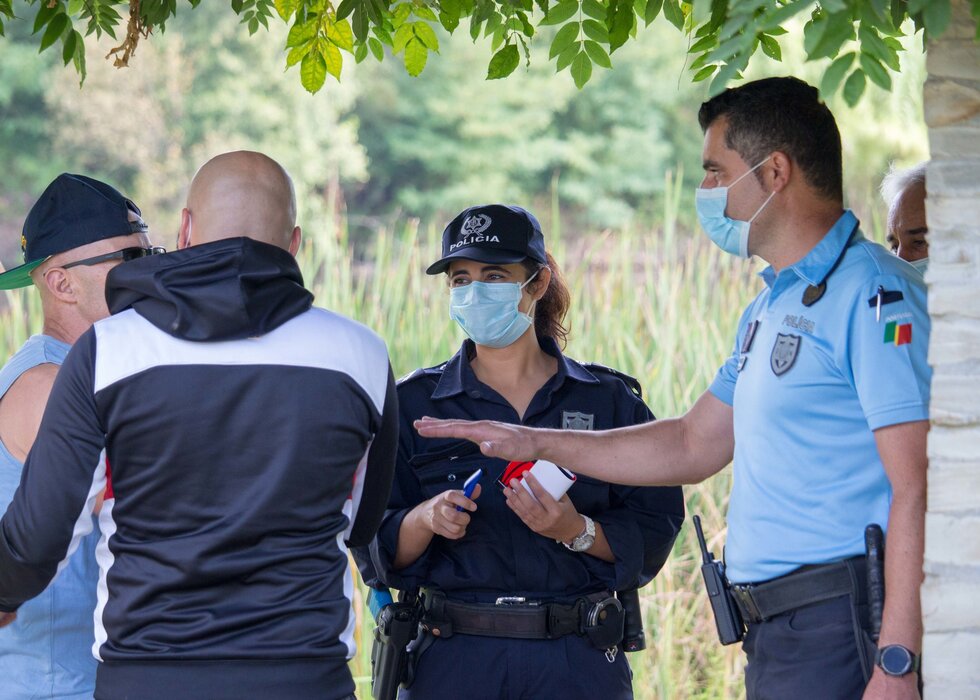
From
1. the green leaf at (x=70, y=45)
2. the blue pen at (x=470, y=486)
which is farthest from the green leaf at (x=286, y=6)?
the blue pen at (x=470, y=486)

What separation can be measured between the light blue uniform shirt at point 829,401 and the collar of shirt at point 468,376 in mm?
809

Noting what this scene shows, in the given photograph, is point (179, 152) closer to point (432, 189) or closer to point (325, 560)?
point (432, 189)

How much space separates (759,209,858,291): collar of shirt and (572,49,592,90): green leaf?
101 centimetres

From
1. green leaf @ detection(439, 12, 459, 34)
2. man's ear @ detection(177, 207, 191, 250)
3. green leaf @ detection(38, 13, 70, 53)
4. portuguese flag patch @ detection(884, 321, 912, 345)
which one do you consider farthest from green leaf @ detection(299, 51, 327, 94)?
portuguese flag patch @ detection(884, 321, 912, 345)

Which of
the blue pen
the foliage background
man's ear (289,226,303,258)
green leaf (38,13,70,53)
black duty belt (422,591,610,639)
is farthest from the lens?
the foliage background

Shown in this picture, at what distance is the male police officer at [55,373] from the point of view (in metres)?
2.58

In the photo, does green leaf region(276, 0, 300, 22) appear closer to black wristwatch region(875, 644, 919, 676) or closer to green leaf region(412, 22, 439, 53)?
green leaf region(412, 22, 439, 53)

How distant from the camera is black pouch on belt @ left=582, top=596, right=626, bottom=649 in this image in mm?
3127

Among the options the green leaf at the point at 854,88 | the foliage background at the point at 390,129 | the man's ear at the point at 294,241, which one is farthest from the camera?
the foliage background at the point at 390,129

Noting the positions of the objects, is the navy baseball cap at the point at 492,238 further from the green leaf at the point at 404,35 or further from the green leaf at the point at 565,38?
the green leaf at the point at 404,35

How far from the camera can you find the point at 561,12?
10.5ft

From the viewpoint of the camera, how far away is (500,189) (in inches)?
869

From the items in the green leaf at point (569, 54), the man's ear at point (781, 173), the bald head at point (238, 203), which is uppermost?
the green leaf at point (569, 54)

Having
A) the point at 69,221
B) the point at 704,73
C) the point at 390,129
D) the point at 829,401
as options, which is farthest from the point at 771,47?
the point at 390,129
